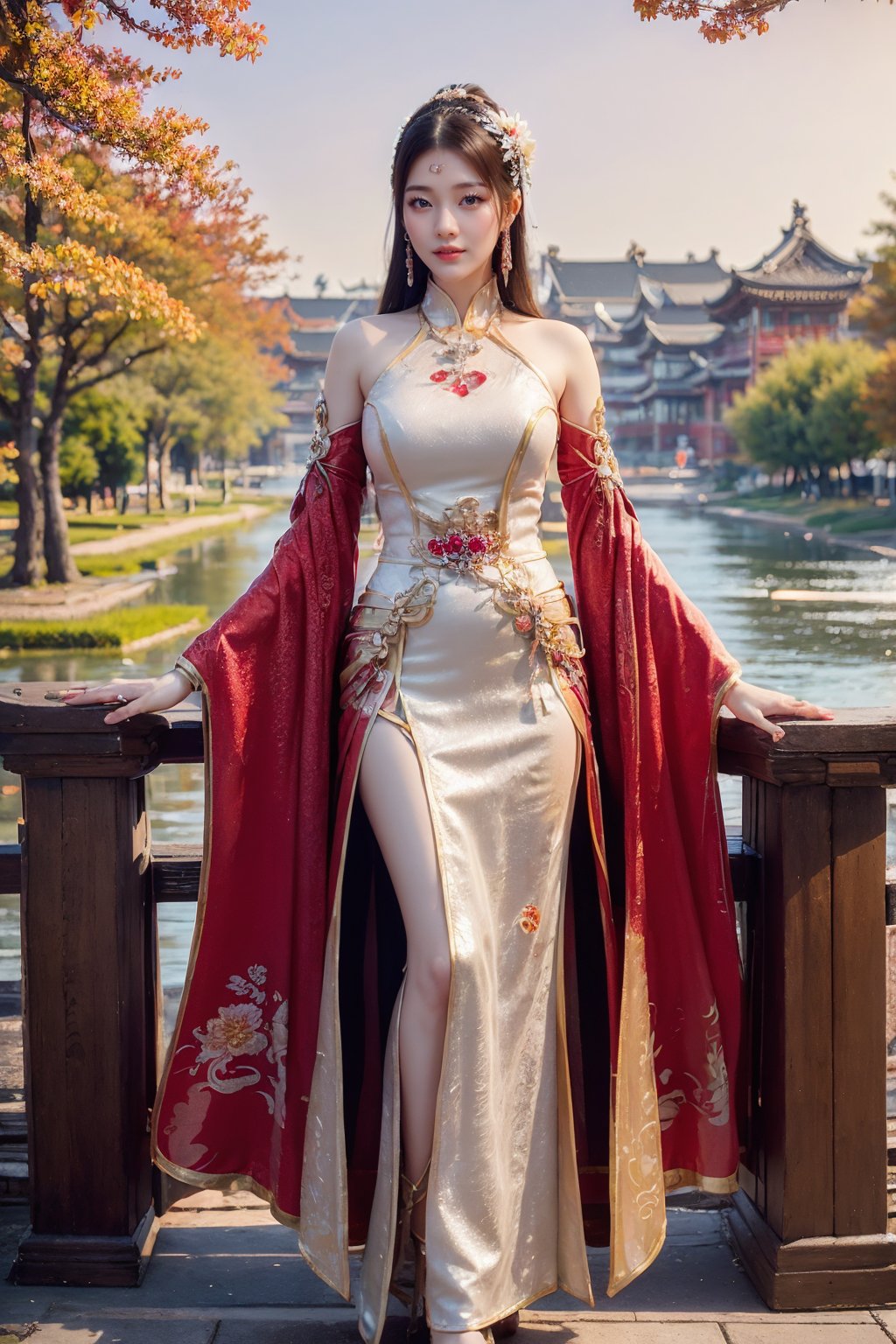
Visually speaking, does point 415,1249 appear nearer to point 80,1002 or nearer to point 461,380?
point 80,1002

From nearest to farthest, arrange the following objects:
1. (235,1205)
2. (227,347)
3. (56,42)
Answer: (235,1205)
(56,42)
(227,347)

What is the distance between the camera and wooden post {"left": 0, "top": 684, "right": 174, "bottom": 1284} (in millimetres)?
2059

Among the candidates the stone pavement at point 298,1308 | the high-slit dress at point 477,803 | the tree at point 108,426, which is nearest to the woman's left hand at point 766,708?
the high-slit dress at point 477,803

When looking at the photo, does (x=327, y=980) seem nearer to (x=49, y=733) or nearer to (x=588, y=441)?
(x=49, y=733)

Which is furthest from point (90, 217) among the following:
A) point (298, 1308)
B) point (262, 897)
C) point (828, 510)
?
point (828, 510)

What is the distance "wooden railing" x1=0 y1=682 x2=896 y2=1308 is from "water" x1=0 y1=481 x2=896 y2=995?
365 millimetres

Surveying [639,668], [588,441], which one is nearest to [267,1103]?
[639,668]

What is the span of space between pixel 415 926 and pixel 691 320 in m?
42.8

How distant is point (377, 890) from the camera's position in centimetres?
220

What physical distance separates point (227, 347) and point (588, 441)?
17994 mm

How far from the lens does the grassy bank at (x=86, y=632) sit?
38.5ft

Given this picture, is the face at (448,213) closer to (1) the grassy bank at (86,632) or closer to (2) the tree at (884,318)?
(1) the grassy bank at (86,632)

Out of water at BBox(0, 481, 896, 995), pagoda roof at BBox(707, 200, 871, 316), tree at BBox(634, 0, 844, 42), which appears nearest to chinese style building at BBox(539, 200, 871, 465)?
pagoda roof at BBox(707, 200, 871, 316)

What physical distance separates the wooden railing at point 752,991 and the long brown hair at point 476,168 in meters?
0.72
